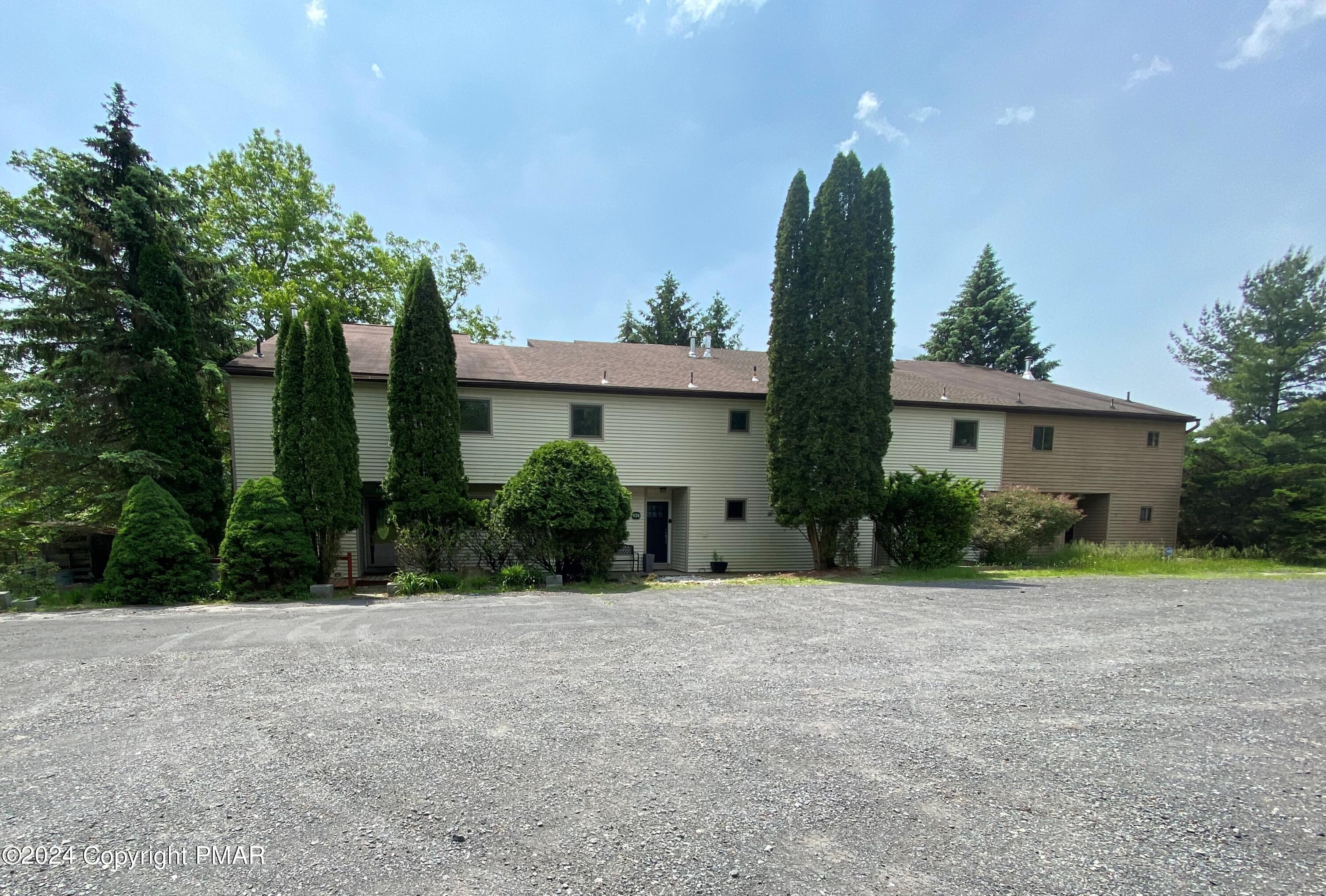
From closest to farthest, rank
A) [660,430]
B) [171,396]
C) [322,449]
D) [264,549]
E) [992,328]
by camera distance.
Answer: [264,549]
[322,449]
[171,396]
[660,430]
[992,328]

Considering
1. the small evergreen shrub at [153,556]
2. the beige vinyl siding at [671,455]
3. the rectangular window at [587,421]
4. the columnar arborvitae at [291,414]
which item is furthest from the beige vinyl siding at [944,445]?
the small evergreen shrub at [153,556]

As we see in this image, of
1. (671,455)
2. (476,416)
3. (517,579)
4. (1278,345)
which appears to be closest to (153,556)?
(517,579)

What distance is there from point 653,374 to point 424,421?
6447 mm

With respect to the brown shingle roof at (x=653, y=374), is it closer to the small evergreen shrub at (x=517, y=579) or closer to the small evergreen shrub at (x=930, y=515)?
the small evergreen shrub at (x=930, y=515)

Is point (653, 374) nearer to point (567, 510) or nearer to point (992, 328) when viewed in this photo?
point (567, 510)

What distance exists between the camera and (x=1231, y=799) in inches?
120

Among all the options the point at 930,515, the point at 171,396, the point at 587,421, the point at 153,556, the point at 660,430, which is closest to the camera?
the point at 153,556

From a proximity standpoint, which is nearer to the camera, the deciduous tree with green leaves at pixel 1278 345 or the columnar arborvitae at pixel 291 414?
the columnar arborvitae at pixel 291 414

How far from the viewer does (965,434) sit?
16.4 metres

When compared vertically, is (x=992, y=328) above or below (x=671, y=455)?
above

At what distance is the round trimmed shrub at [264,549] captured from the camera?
941 centimetres

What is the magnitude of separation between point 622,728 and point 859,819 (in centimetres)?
167

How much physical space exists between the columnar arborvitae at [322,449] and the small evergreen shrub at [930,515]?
1149 centimetres

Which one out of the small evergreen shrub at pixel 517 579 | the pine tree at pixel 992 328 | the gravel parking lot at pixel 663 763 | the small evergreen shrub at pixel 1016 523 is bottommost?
the small evergreen shrub at pixel 517 579
